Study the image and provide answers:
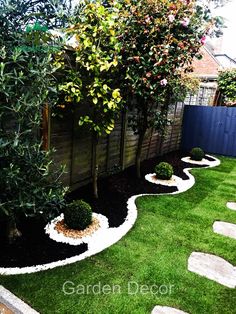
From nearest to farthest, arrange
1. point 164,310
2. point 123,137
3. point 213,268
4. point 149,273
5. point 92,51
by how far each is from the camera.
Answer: point 164,310
point 149,273
point 213,268
point 92,51
point 123,137

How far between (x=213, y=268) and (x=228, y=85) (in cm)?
1165

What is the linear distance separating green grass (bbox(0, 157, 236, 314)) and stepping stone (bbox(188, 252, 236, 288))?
9 cm

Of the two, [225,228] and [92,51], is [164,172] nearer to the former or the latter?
[225,228]

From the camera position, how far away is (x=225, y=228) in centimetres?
491

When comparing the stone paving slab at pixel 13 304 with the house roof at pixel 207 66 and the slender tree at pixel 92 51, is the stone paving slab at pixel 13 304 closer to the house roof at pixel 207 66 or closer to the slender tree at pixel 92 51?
the slender tree at pixel 92 51

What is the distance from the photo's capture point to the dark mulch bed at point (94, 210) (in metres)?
3.64

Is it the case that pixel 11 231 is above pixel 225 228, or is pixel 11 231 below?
above

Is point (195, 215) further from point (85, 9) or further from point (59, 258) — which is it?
point (85, 9)

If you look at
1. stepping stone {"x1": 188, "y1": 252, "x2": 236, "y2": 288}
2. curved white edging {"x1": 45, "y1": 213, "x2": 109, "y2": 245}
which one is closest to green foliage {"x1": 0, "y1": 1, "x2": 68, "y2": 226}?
curved white edging {"x1": 45, "y1": 213, "x2": 109, "y2": 245}

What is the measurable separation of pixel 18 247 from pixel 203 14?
19.0 ft

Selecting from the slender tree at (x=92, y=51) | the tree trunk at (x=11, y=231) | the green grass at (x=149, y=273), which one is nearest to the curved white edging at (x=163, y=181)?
the green grass at (x=149, y=273)

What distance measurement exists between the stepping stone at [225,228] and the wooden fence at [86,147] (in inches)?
111

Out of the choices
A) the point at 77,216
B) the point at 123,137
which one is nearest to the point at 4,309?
the point at 77,216

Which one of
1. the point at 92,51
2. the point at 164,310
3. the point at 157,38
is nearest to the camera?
the point at 164,310
